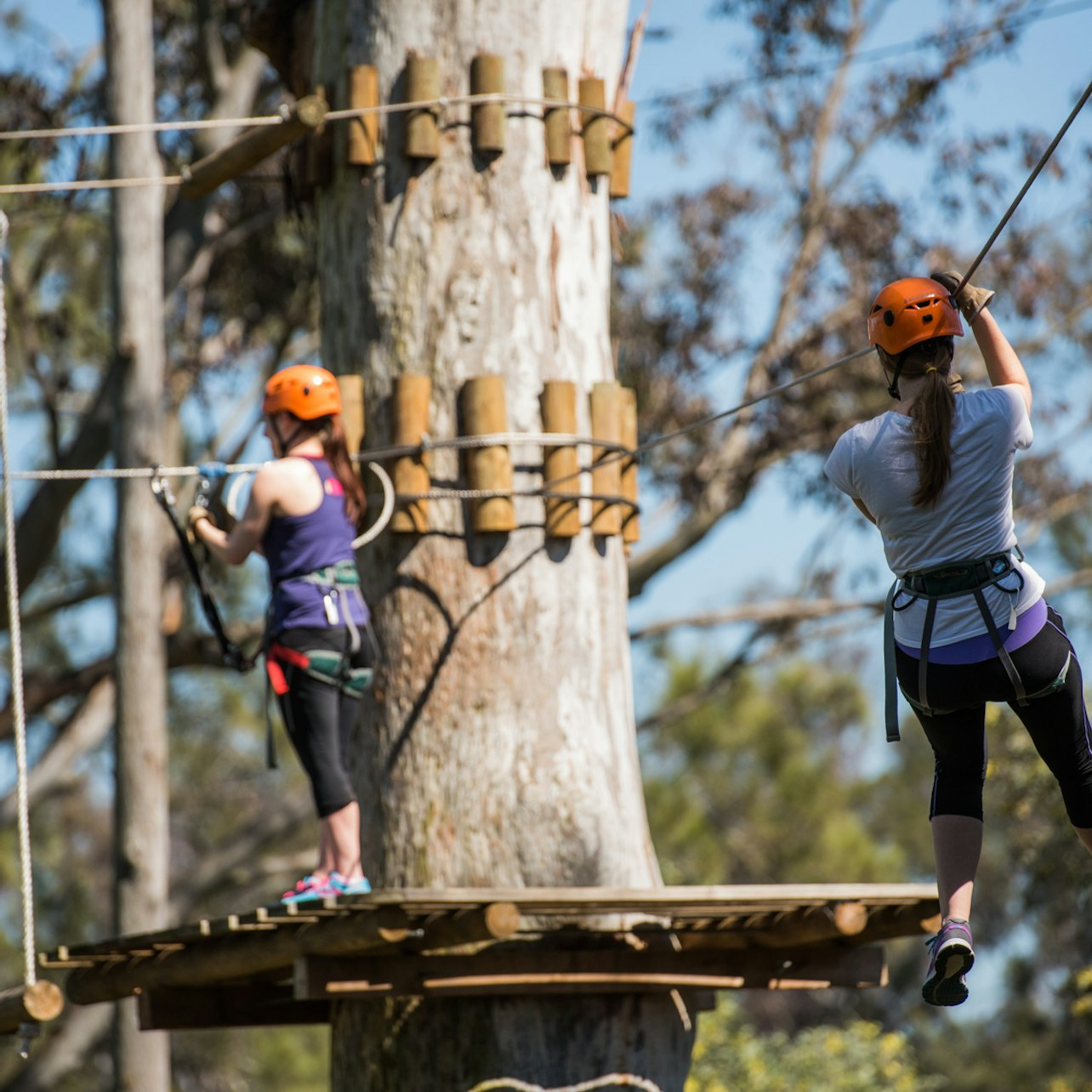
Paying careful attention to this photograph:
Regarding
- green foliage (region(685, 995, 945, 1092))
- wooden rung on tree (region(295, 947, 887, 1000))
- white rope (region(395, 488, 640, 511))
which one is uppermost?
white rope (region(395, 488, 640, 511))

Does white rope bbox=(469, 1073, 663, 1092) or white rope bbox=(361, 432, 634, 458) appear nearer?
white rope bbox=(469, 1073, 663, 1092)

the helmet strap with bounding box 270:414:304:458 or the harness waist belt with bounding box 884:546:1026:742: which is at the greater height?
the helmet strap with bounding box 270:414:304:458

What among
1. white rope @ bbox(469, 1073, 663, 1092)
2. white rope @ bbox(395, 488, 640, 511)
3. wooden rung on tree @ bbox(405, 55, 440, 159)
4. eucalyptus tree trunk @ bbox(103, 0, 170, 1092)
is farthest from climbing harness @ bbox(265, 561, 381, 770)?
eucalyptus tree trunk @ bbox(103, 0, 170, 1092)

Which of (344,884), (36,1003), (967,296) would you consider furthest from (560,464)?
(36,1003)

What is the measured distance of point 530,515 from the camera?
538 centimetres

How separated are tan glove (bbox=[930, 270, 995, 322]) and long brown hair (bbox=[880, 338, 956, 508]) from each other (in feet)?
Result: 0.40

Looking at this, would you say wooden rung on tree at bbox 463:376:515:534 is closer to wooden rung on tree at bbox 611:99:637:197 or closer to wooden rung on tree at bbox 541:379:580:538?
wooden rung on tree at bbox 541:379:580:538

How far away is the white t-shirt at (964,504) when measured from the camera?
3533 mm

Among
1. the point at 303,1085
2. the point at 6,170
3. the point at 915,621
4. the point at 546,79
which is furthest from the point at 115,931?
the point at 303,1085

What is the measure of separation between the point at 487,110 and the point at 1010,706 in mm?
2846

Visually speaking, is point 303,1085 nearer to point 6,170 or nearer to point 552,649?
point 6,170

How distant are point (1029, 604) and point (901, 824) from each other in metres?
23.6

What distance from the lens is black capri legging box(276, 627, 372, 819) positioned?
495 centimetres

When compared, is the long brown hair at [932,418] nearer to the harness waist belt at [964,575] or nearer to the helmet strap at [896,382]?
the helmet strap at [896,382]
